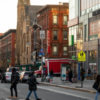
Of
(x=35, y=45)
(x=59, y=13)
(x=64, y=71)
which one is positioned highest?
(x=59, y=13)

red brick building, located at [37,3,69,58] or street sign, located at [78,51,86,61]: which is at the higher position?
red brick building, located at [37,3,69,58]

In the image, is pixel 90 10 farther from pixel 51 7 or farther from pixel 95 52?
pixel 51 7

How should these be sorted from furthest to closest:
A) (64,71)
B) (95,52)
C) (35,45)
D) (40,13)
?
(35,45), (40,13), (95,52), (64,71)

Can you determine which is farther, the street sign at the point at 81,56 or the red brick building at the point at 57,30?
the red brick building at the point at 57,30

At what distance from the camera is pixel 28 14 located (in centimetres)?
11556

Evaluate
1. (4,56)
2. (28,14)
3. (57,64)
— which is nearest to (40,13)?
(57,64)

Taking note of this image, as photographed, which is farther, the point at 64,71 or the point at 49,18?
the point at 49,18

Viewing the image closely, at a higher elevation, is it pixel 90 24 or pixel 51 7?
pixel 51 7

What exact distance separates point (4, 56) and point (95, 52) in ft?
310

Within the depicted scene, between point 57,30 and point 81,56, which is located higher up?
point 57,30

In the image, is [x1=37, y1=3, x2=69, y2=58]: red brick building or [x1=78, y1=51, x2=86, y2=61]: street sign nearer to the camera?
[x1=78, y1=51, x2=86, y2=61]: street sign

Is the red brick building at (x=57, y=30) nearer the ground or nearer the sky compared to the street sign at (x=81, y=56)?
nearer the sky

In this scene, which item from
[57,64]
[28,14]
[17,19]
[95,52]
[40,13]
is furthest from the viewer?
[17,19]

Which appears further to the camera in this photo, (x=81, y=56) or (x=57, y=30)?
(x=57, y=30)
